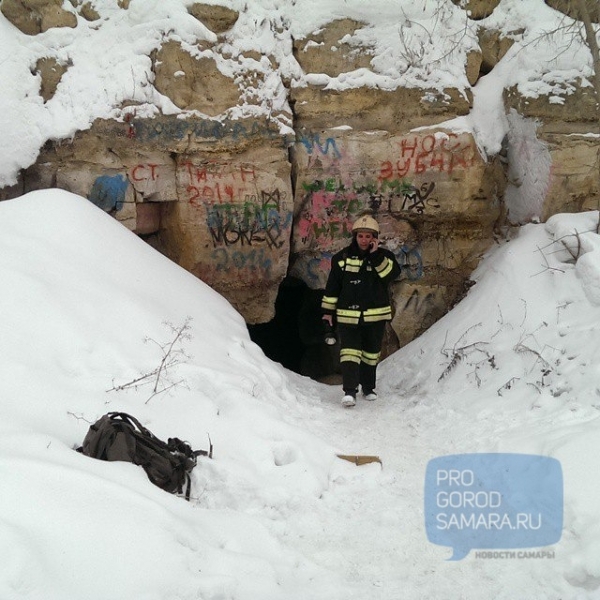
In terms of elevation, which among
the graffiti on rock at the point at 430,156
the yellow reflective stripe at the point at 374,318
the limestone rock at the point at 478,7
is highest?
the limestone rock at the point at 478,7

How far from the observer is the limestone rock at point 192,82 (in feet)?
20.8

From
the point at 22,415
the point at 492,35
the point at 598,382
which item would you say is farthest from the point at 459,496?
the point at 492,35

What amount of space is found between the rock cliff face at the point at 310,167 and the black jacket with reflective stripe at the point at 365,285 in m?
1.48

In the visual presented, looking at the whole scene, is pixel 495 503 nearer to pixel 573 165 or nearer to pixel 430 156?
pixel 430 156

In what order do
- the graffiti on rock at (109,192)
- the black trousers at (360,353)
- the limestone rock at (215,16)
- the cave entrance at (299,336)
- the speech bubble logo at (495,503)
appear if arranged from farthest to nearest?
1. the cave entrance at (299,336)
2. the limestone rock at (215,16)
3. the graffiti on rock at (109,192)
4. the black trousers at (360,353)
5. the speech bubble logo at (495,503)

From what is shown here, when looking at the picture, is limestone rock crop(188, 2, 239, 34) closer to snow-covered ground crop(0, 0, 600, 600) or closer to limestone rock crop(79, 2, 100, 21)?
snow-covered ground crop(0, 0, 600, 600)

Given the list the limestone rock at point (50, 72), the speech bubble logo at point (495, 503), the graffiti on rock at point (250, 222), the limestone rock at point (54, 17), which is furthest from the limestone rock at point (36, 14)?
the speech bubble logo at point (495, 503)

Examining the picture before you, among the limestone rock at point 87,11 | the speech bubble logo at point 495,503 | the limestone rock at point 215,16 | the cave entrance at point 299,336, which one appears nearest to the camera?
the speech bubble logo at point 495,503

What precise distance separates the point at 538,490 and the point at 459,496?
0.43m

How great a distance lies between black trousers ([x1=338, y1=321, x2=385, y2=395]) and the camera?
17.9ft

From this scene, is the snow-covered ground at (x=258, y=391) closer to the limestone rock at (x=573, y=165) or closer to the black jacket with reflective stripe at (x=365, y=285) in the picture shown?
the limestone rock at (x=573, y=165)

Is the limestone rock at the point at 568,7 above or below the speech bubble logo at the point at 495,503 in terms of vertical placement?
above

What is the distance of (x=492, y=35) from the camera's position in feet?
23.2

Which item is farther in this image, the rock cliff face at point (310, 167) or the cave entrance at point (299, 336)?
the cave entrance at point (299, 336)
